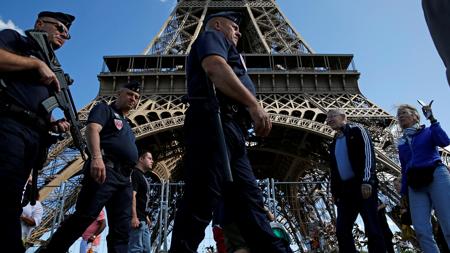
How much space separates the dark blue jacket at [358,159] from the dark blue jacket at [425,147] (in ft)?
1.20

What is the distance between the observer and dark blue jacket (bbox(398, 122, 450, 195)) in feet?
12.2

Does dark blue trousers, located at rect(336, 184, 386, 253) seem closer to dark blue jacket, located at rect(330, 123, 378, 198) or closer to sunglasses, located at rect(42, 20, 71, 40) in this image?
dark blue jacket, located at rect(330, 123, 378, 198)

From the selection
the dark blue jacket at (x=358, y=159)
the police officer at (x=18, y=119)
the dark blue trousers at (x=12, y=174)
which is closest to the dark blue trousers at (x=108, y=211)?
the police officer at (x=18, y=119)

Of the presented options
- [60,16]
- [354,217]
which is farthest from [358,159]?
[60,16]

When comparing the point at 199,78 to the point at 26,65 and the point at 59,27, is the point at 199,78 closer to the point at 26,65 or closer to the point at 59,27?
the point at 26,65

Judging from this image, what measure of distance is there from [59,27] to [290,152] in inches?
615

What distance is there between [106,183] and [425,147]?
9.77ft

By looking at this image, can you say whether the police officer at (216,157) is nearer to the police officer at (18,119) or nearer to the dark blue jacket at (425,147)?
the police officer at (18,119)

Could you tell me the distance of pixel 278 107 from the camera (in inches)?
629

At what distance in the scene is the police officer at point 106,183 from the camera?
296 cm

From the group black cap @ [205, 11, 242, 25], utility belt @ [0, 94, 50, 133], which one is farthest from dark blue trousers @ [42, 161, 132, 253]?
black cap @ [205, 11, 242, 25]

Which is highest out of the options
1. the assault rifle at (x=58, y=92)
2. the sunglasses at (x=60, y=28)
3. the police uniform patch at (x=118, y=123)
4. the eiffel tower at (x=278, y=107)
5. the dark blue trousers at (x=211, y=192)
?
the eiffel tower at (x=278, y=107)

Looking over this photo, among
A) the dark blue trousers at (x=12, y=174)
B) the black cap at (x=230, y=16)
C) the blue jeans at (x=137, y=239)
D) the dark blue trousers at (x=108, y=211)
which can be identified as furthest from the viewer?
the blue jeans at (x=137, y=239)

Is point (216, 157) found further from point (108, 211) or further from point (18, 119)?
point (108, 211)
